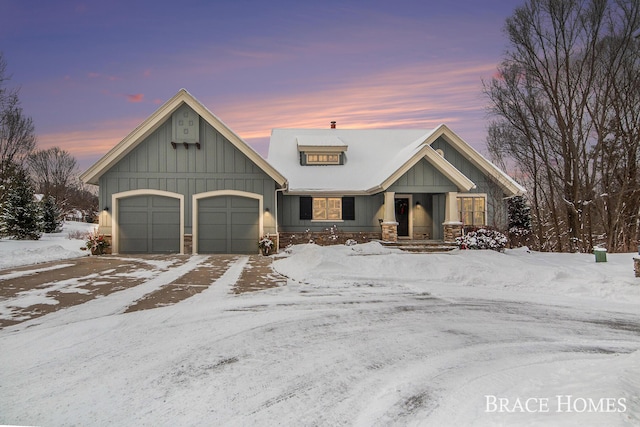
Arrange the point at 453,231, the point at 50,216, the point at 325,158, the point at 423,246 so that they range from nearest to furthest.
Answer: the point at 423,246 < the point at 453,231 < the point at 325,158 < the point at 50,216

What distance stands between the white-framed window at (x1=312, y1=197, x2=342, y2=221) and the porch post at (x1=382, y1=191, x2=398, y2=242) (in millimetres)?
2807

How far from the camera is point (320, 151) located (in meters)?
21.6

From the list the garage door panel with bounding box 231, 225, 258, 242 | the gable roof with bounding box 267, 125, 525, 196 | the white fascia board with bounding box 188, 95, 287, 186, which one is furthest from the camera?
the gable roof with bounding box 267, 125, 525, 196

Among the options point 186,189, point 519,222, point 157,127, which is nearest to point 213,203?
point 186,189

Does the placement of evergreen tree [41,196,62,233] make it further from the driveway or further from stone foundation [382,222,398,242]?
stone foundation [382,222,398,242]

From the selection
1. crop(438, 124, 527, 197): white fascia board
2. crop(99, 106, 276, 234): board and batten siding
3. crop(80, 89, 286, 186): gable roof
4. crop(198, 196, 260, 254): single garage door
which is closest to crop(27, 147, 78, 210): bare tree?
crop(99, 106, 276, 234): board and batten siding

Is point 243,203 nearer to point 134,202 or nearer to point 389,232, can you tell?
point 134,202

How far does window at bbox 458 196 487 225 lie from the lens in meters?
20.1

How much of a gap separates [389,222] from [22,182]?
2047cm

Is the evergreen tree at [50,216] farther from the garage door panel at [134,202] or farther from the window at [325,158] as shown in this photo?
the window at [325,158]

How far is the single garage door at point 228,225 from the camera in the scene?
16812mm

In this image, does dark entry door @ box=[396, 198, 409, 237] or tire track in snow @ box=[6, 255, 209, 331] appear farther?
dark entry door @ box=[396, 198, 409, 237]

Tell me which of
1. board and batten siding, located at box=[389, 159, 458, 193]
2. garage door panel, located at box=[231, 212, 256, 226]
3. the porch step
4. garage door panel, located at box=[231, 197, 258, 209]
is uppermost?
board and batten siding, located at box=[389, 159, 458, 193]

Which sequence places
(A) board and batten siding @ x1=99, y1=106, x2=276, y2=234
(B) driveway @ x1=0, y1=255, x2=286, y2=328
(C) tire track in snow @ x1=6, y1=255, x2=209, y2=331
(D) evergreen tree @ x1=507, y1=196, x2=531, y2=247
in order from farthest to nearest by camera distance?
(D) evergreen tree @ x1=507, y1=196, x2=531, y2=247 < (A) board and batten siding @ x1=99, y1=106, x2=276, y2=234 < (B) driveway @ x1=0, y1=255, x2=286, y2=328 < (C) tire track in snow @ x1=6, y1=255, x2=209, y2=331
